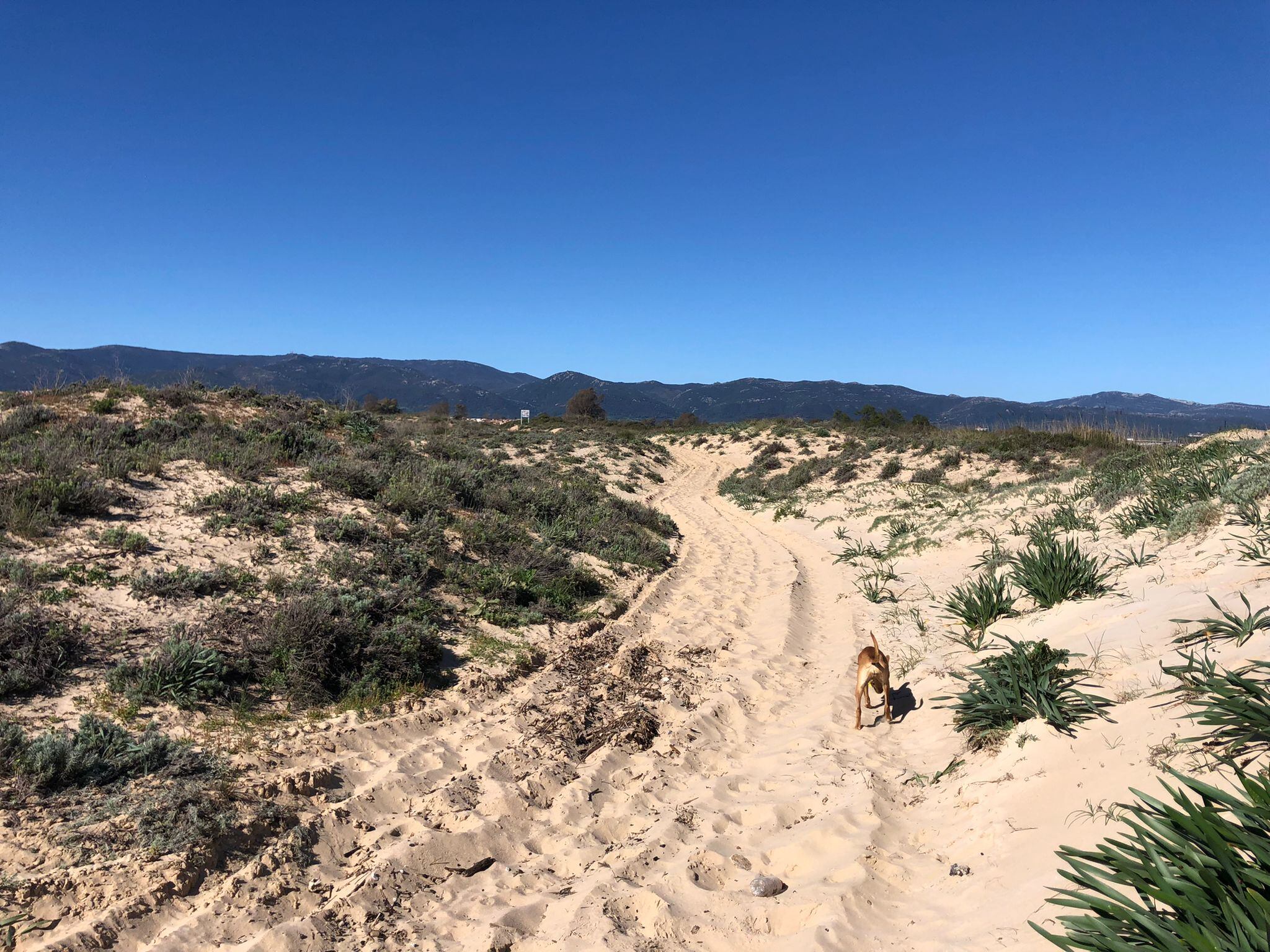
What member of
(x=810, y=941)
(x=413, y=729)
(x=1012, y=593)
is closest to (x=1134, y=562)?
(x=1012, y=593)

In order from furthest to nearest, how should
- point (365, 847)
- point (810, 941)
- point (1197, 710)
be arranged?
point (365, 847), point (1197, 710), point (810, 941)

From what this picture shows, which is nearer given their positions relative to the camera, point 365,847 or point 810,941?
point 810,941

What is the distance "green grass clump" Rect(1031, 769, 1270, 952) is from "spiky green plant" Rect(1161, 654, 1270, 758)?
1.26ft

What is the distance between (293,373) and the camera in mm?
124312

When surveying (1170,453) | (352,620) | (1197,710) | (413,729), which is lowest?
(413,729)

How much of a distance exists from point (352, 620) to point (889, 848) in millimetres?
4581

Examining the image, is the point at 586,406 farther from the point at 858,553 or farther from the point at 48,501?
the point at 48,501

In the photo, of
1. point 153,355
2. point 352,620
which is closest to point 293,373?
point 153,355

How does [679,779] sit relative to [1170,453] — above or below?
below

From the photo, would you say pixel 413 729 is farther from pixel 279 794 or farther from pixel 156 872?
pixel 156 872

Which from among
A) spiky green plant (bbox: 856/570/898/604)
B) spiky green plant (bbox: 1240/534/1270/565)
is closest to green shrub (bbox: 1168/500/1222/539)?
spiky green plant (bbox: 1240/534/1270/565)

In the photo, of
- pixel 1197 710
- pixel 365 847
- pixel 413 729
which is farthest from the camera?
pixel 413 729

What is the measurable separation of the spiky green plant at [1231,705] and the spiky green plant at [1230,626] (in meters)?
0.50

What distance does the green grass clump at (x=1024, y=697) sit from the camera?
3867 millimetres
